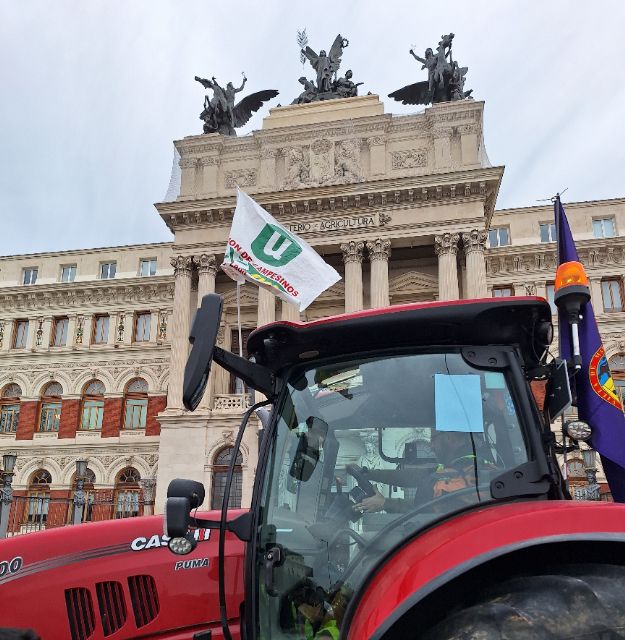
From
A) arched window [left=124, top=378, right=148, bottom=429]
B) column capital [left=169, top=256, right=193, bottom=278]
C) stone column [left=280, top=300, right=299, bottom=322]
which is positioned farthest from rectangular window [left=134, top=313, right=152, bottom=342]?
stone column [left=280, top=300, right=299, bottom=322]

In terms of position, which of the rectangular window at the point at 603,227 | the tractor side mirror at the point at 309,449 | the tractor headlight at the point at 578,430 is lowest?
the tractor side mirror at the point at 309,449

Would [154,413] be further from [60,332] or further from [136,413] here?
[60,332]

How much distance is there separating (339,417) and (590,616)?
1152 millimetres

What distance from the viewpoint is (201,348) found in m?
2.30

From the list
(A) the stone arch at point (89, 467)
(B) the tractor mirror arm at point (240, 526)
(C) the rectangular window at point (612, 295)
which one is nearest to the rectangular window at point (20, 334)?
(A) the stone arch at point (89, 467)

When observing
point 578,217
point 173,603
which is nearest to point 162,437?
point 578,217

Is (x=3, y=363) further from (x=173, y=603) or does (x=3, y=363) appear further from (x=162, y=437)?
(x=173, y=603)

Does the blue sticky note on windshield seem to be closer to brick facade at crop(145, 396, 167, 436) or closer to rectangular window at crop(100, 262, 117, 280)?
brick facade at crop(145, 396, 167, 436)

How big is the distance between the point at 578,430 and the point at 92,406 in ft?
95.0

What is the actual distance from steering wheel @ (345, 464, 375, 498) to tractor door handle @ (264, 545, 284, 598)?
1.33 feet

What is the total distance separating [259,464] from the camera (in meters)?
2.64

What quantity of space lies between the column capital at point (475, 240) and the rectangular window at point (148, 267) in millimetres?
15568

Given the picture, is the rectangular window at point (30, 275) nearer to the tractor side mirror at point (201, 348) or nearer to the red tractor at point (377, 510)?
the red tractor at point (377, 510)

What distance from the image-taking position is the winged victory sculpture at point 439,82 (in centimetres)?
2614
